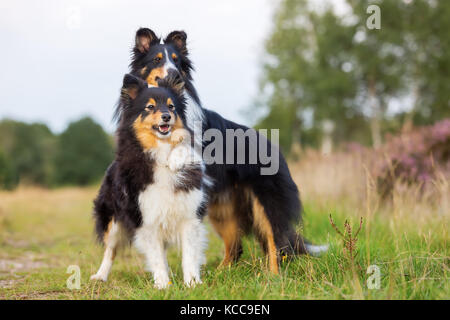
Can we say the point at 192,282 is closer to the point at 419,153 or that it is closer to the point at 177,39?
the point at 177,39

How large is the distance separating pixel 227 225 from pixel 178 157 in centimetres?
132

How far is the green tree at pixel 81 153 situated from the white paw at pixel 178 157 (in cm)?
2891

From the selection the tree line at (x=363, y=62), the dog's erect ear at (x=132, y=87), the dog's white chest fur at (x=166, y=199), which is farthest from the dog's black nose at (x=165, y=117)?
the tree line at (x=363, y=62)

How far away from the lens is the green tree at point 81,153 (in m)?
31.6

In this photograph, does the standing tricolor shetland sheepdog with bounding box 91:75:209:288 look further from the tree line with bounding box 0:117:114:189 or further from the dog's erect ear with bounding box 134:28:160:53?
the tree line with bounding box 0:117:114:189

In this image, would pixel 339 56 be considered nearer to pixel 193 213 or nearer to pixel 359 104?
pixel 359 104

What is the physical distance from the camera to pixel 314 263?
3662 mm

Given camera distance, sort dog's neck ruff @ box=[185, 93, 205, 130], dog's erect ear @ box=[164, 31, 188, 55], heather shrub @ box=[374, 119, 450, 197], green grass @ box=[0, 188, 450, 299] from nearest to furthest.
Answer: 1. green grass @ box=[0, 188, 450, 299]
2. dog's neck ruff @ box=[185, 93, 205, 130]
3. dog's erect ear @ box=[164, 31, 188, 55]
4. heather shrub @ box=[374, 119, 450, 197]

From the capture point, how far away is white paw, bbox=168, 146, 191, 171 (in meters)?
3.51

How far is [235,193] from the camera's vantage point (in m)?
4.32

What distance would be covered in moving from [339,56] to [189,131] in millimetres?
17056

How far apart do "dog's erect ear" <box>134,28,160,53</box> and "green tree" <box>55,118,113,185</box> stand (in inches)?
1111

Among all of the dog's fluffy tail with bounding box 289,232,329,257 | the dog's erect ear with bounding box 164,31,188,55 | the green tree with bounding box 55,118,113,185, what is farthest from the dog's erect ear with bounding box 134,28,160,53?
the green tree with bounding box 55,118,113,185
